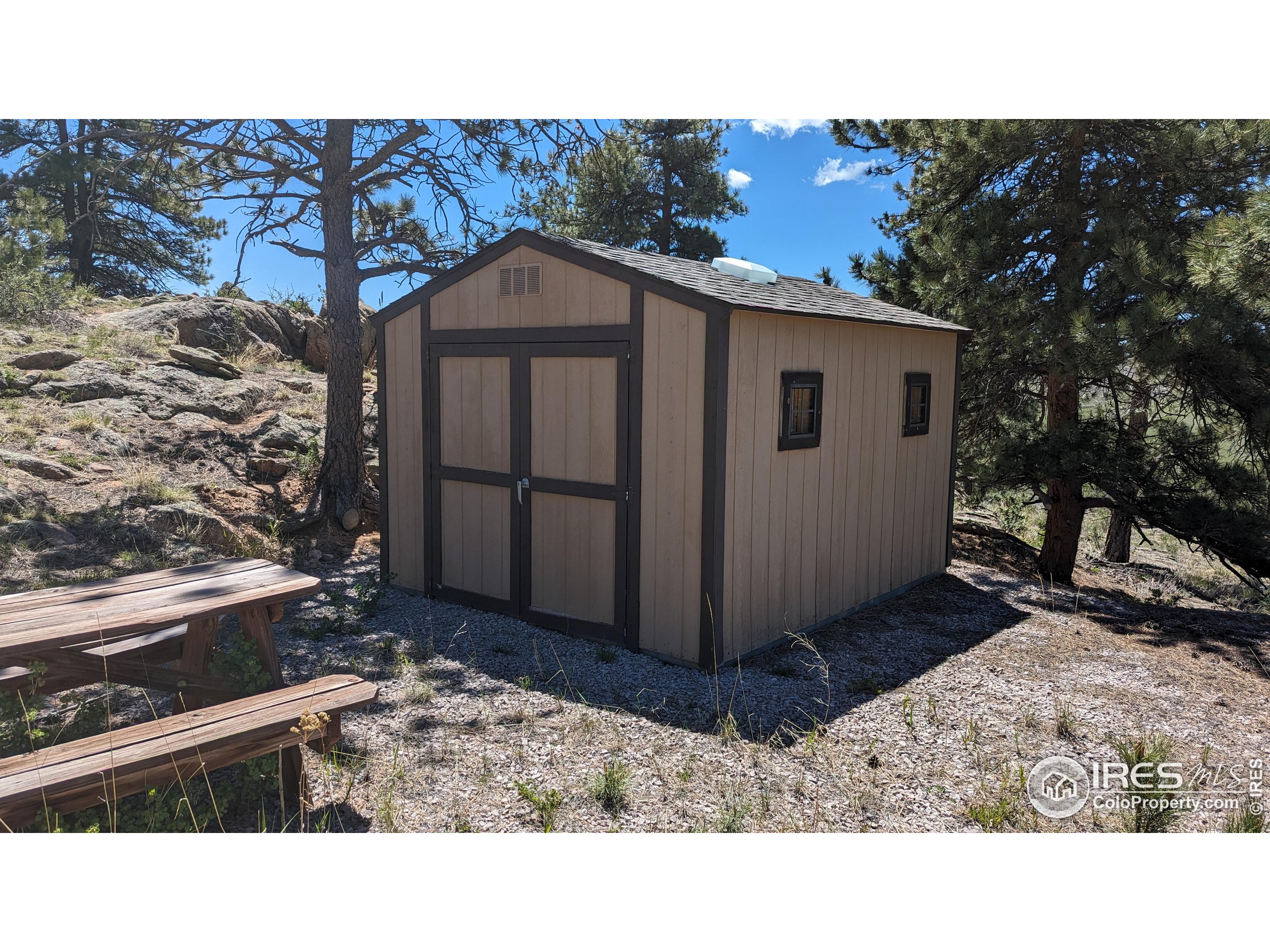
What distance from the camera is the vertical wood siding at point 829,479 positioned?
17.3 ft

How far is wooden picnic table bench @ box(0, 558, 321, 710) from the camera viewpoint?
3.39m

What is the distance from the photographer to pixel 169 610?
3564 millimetres

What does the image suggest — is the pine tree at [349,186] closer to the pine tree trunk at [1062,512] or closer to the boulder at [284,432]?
the boulder at [284,432]

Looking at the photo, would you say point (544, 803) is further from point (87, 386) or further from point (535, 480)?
point (87, 386)

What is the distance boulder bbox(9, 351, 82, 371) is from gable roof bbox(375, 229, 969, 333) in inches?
230

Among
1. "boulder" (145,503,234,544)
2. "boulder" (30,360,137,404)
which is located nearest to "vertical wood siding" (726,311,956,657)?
"boulder" (145,503,234,544)

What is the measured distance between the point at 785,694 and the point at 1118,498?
5397mm

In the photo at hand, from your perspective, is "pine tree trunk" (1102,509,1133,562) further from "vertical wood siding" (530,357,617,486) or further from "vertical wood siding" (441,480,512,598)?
"vertical wood siding" (441,480,512,598)

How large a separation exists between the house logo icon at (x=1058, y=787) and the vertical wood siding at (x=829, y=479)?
6.47 feet

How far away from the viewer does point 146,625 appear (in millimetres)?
3391

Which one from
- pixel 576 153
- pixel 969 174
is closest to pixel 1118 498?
pixel 969 174

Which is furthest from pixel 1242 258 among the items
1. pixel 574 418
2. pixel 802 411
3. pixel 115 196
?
pixel 115 196

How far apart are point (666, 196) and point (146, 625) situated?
47.9ft

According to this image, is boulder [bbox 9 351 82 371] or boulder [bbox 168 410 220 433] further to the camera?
boulder [bbox 9 351 82 371]
